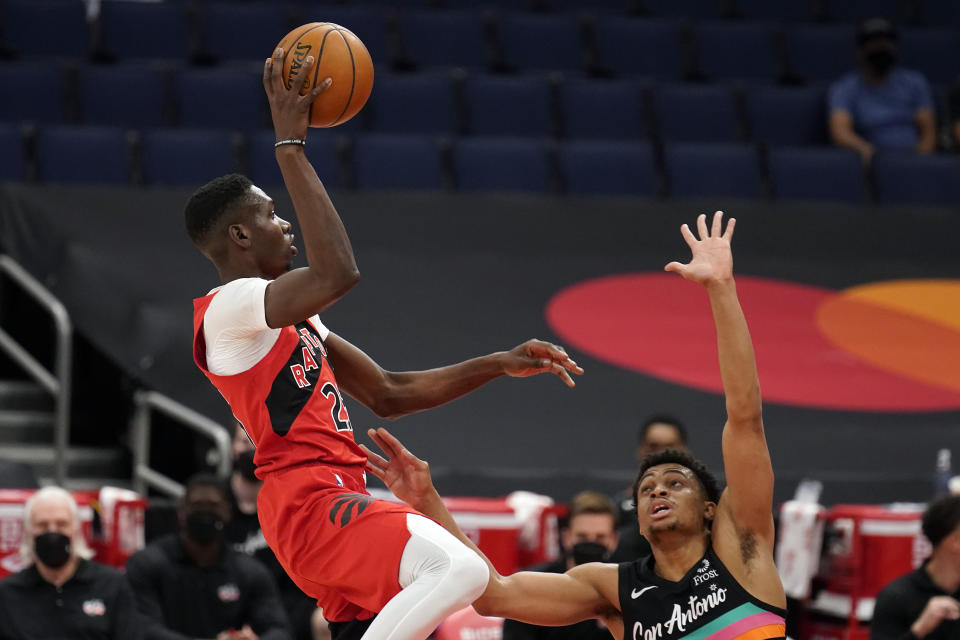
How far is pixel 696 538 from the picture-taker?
14.4ft

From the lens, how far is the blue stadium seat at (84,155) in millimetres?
10125

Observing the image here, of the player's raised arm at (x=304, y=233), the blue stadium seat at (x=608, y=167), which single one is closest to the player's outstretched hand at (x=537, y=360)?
the player's raised arm at (x=304, y=233)

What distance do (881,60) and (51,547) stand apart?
25.0ft

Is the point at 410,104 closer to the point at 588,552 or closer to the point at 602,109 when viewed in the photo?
the point at 602,109

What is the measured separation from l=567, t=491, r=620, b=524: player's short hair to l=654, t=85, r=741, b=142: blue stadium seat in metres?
5.20

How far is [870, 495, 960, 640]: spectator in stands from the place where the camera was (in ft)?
21.0

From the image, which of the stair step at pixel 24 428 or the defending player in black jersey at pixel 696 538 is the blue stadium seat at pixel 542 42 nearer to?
the stair step at pixel 24 428

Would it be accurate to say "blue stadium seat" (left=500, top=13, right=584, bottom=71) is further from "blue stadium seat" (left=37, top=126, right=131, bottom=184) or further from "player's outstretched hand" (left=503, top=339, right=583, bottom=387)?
"player's outstretched hand" (left=503, top=339, right=583, bottom=387)

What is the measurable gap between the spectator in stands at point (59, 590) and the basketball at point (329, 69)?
3337 mm

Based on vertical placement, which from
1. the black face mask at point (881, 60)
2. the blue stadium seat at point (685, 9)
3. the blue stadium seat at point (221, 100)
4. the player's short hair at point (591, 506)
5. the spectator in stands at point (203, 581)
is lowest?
the spectator in stands at point (203, 581)

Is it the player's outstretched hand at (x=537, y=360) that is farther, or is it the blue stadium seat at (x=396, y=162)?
the blue stadium seat at (x=396, y=162)

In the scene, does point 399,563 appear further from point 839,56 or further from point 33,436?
point 839,56

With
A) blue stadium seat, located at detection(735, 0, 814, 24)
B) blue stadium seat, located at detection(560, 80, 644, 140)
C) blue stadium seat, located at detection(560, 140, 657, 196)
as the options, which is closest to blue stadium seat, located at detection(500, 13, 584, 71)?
blue stadium seat, located at detection(560, 80, 644, 140)

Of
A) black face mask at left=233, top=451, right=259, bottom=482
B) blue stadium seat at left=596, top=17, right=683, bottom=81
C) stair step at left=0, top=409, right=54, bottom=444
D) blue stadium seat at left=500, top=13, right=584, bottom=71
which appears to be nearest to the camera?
black face mask at left=233, top=451, right=259, bottom=482
